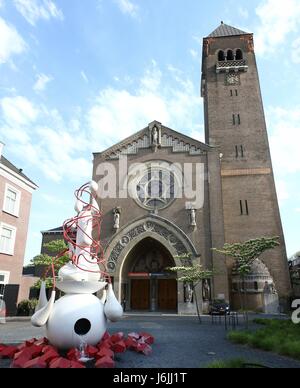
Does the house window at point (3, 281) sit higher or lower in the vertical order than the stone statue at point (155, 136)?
lower

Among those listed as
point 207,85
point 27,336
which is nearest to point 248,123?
point 207,85

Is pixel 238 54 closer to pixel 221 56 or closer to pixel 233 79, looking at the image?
pixel 221 56

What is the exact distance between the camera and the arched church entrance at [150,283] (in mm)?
30484

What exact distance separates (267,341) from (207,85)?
35021 mm

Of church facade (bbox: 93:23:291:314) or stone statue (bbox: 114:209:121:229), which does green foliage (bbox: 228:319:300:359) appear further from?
stone statue (bbox: 114:209:121:229)

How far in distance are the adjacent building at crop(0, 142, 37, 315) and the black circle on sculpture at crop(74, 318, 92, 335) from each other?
58.7 ft

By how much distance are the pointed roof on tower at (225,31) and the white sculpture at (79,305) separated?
4198 cm

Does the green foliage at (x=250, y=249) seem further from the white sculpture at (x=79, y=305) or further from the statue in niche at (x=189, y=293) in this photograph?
the statue in niche at (x=189, y=293)

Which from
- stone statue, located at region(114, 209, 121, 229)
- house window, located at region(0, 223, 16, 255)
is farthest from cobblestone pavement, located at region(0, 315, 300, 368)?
stone statue, located at region(114, 209, 121, 229)

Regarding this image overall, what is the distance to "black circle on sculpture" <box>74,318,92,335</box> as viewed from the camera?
7520mm

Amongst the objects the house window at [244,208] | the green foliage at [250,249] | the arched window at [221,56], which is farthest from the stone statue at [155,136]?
the green foliage at [250,249]

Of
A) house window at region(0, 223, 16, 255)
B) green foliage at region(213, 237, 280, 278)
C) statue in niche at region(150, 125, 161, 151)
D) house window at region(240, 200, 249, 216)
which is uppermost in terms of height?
statue in niche at region(150, 125, 161, 151)
